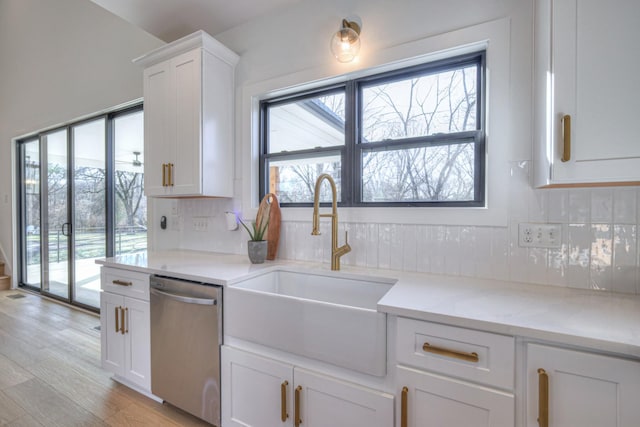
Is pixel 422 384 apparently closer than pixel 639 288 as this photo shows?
Yes

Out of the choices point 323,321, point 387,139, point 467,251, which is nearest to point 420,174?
point 387,139

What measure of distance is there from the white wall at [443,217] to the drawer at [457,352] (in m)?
0.63

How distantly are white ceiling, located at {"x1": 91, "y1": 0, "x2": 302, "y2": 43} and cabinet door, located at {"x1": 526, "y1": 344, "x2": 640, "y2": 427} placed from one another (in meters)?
2.34

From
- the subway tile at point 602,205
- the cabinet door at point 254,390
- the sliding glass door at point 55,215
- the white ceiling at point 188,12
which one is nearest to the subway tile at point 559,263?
the subway tile at point 602,205

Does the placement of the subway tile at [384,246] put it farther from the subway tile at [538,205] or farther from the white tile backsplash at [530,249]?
the subway tile at [538,205]

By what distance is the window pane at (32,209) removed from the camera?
402cm

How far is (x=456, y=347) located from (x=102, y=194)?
3.67 meters

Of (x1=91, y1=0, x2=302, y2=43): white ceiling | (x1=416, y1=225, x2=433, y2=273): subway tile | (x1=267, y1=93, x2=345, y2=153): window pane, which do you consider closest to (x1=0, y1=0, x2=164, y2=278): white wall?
(x1=91, y1=0, x2=302, y2=43): white ceiling

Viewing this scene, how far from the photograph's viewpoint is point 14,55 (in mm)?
4188

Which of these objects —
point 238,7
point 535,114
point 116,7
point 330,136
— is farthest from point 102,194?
point 535,114

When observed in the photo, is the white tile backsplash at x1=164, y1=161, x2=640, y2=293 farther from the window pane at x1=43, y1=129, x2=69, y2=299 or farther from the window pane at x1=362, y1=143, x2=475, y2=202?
the window pane at x1=43, y1=129, x2=69, y2=299

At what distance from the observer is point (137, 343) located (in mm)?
1811

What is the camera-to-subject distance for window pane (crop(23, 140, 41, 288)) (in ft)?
13.2

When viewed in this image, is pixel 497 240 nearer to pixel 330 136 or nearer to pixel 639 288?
pixel 639 288
